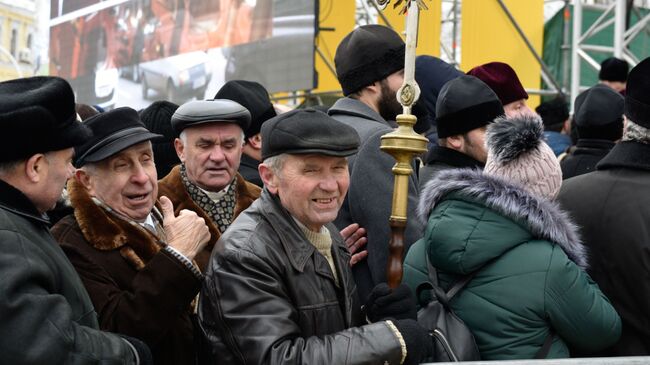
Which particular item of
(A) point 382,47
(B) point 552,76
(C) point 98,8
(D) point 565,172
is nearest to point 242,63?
(B) point 552,76

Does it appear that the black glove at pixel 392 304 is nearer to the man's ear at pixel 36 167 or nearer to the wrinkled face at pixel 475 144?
the man's ear at pixel 36 167

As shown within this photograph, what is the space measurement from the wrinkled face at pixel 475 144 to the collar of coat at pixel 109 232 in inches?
52.5

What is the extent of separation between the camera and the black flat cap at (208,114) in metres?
3.96

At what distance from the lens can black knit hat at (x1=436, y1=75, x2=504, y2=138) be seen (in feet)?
12.7

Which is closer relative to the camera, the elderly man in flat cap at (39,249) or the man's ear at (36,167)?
the elderly man in flat cap at (39,249)

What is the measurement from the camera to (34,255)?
2461mm

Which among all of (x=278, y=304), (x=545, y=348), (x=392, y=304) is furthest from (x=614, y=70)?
(x=278, y=304)

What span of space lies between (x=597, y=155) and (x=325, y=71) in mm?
6669

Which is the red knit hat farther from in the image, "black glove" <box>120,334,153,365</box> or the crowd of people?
"black glove" <box>120,334,153,365</box>

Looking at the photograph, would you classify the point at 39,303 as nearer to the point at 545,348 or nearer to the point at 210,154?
the point at 545,348

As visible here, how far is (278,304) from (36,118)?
0.84m

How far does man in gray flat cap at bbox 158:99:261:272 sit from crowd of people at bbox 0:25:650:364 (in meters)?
0.02

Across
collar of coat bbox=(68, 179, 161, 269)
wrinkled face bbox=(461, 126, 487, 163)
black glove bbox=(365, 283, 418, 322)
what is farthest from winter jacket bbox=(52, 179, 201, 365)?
wrinkled face bbox=(461, 126, 487, 163)

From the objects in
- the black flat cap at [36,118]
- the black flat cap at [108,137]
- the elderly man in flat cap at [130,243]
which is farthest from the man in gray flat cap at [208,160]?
the black flat cap at [36,118]
